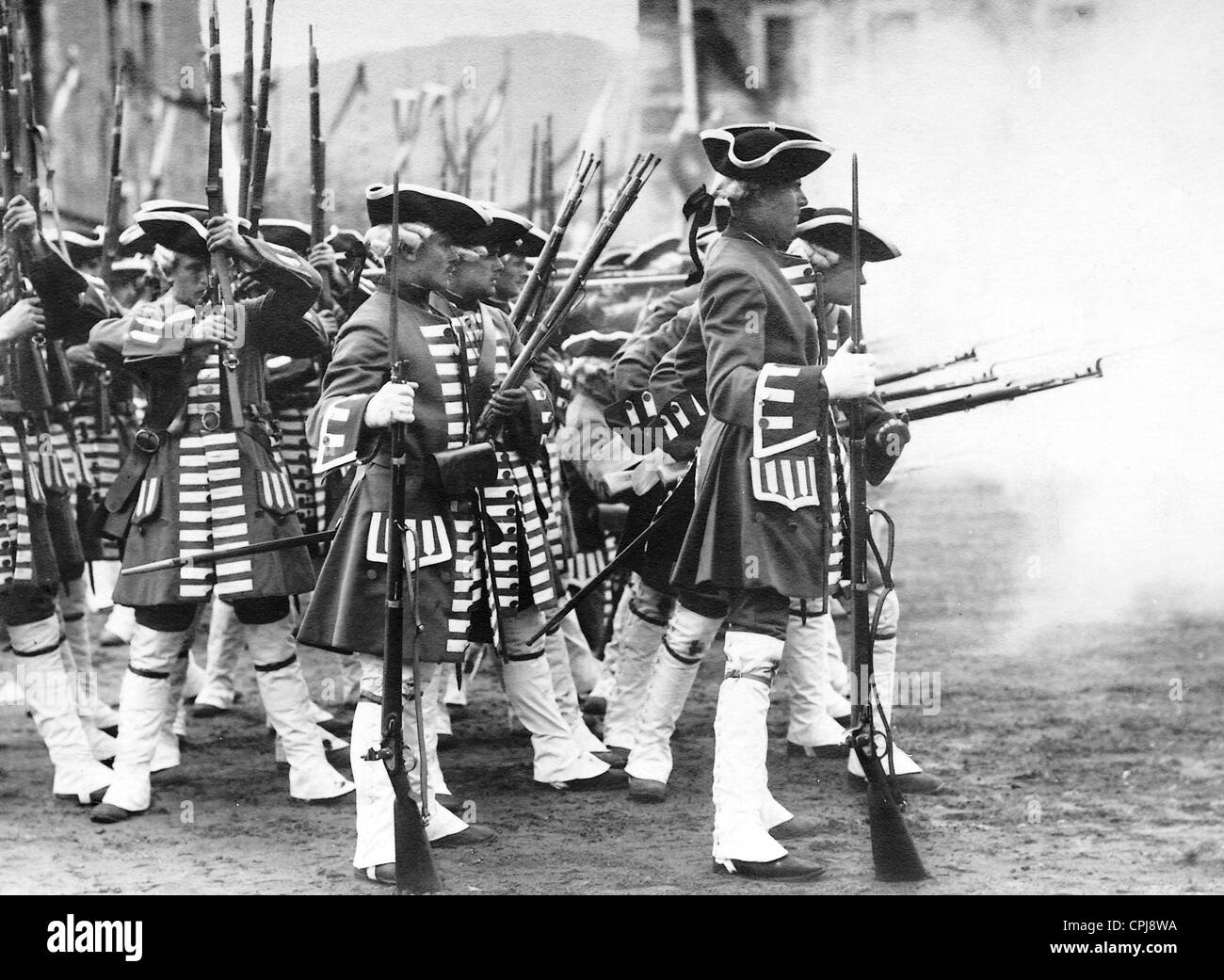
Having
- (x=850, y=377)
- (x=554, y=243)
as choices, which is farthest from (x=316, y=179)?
(x=850, y=377)

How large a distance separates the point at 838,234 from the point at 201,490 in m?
2.36

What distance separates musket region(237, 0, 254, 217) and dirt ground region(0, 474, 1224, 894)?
84.5 inches

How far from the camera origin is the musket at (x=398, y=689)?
Answer: 468 centimetres

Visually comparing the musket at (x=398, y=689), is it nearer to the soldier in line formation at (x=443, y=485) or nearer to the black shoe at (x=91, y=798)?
the soldier in line formation at (x=443, y=485)

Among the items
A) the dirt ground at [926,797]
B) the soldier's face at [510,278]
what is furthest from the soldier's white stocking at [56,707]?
the soldier's face at [510,278]

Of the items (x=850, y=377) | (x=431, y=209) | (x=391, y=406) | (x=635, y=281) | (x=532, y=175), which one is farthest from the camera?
(x=635, y=281)

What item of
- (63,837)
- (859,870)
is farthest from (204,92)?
(859,870)

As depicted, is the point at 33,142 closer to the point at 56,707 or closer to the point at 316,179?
the point at 316,179

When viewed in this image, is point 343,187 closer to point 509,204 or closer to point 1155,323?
point 509,204

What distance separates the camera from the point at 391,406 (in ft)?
15.6

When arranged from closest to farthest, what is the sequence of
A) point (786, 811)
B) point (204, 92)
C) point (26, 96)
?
1. point (786, 811)
2. point (26, 96)
3. point (204, 92)

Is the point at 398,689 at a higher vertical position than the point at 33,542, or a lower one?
lower

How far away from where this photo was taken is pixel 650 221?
8.86 meters

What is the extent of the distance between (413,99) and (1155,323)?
335 cm
